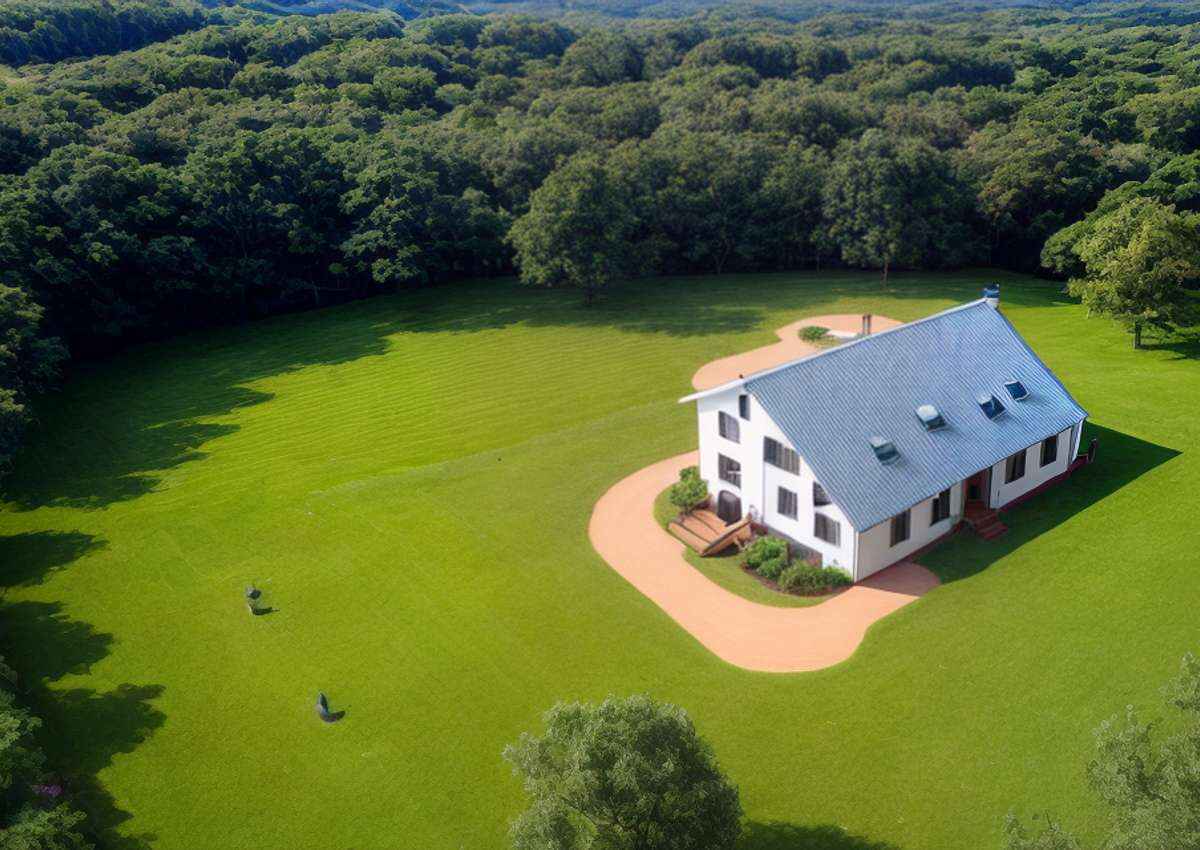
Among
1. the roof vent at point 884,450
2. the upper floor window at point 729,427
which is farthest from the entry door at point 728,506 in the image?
the roof vent at point 884,450

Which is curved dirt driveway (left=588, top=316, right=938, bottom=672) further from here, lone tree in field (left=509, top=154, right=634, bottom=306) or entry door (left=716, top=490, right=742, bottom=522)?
lone tree in field (left=509, top=154, right=634, bottom=306)

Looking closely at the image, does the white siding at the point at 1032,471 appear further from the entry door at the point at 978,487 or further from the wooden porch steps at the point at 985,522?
the wooden porch steps at the point at 985,522

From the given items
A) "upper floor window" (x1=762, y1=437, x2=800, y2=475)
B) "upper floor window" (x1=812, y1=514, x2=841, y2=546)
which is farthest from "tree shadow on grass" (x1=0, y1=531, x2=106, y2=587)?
"upper floor window" (x1=812, y1=514, x2=841, y2=546)

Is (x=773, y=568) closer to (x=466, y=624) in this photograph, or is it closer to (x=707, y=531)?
(x=707, y=531)

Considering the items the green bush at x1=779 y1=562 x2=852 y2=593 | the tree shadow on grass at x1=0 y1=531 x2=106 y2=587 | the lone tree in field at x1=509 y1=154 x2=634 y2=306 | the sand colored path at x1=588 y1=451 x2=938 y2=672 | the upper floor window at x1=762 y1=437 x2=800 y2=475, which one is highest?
the lone tree in field at x1=509 y1=154 x2=634 y2=306

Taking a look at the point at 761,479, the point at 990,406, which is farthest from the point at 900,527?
the point at 990,406

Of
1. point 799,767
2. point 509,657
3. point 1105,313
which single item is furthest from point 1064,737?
point 1105,313
